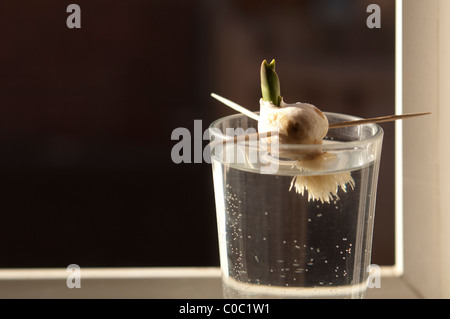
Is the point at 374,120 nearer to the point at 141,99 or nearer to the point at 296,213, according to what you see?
the point at 296,213

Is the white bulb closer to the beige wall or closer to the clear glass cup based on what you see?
the clear glass cup

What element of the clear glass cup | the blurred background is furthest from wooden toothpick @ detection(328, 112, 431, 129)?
the blurred background

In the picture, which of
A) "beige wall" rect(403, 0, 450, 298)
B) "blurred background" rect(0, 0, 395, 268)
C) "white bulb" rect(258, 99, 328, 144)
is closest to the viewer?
"white bulb" rect(258, 99, 328, 144)

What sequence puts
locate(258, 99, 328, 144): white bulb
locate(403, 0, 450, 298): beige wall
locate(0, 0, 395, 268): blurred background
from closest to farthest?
locate(258, 99, 328, 144): white bulb, locate(403, 0, 450, 298): beige wall, locate(0, 0, 395, 268): blurred background

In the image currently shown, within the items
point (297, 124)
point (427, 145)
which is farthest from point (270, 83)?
point (427, 145)
